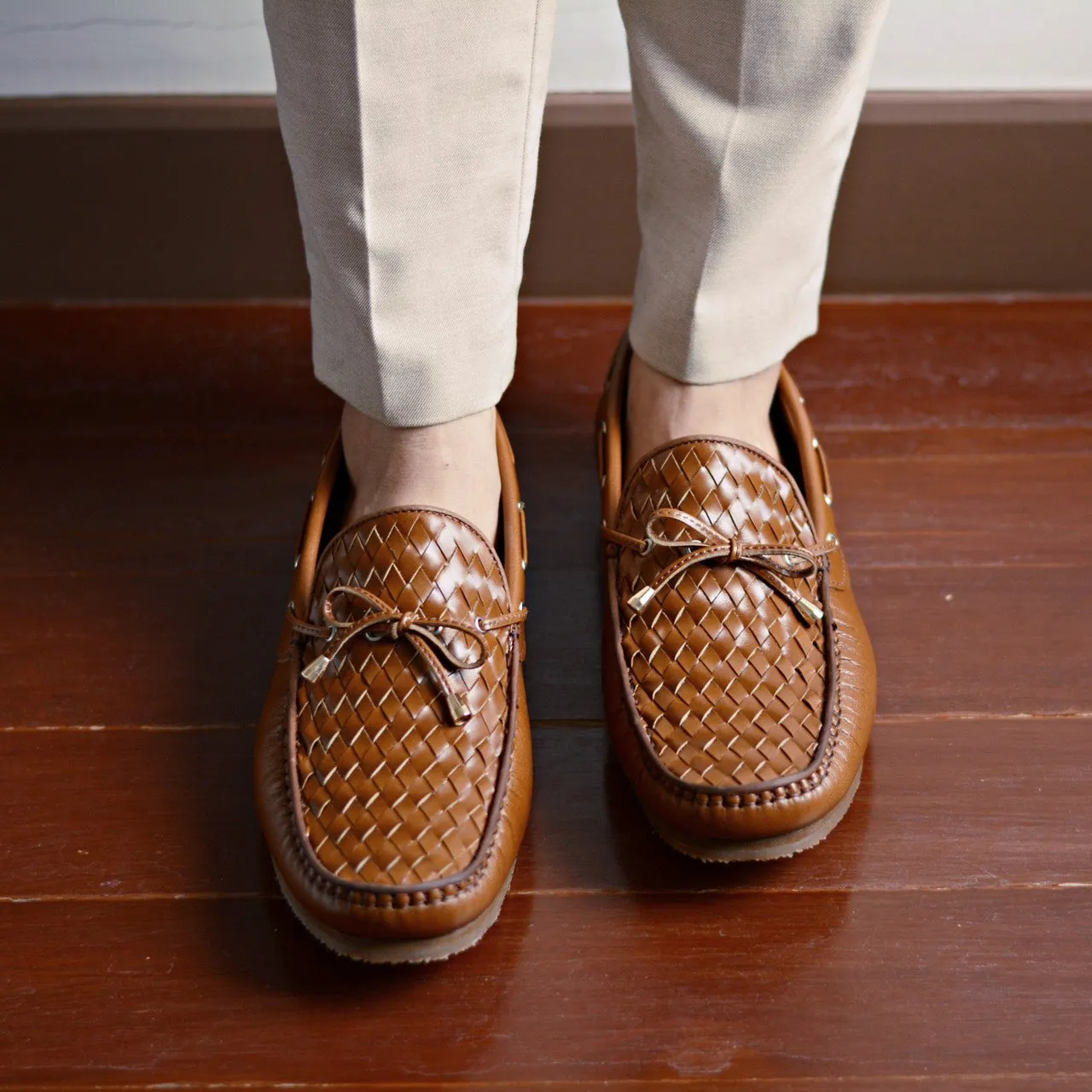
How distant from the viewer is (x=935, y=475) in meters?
0.94

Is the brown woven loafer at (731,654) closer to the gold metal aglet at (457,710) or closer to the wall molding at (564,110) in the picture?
the gold metal aglet at (457,710)

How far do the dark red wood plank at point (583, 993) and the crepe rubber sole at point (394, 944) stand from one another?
3 cm

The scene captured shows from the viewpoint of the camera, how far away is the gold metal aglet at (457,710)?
61 cm

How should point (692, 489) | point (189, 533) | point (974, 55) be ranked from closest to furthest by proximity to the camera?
1. point (692, 489)
2. point (189, 533)
3. point (974, 55)

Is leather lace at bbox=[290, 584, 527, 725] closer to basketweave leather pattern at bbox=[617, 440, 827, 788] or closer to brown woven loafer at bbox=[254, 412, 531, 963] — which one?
brown woven loafer at bbox=[254, 412, 531, 963]

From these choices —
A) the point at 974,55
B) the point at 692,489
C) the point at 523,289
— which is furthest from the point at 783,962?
the point at 974,55

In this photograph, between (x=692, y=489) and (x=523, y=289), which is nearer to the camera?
(x=692, y=489)

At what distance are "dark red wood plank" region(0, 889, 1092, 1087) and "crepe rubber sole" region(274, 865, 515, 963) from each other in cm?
3

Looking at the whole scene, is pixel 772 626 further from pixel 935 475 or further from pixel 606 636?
pixel 935 475

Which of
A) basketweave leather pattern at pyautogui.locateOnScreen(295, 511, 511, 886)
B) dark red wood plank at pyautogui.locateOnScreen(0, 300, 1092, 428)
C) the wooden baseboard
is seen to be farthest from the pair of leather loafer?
the wooden baseboard

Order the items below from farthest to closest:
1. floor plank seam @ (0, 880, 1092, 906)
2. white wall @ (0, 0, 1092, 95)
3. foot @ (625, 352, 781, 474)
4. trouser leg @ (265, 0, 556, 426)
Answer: white wall @ (0, 0, 1092, 95) < foot @ (625, 352, 781, 474) < floor plank seam @ (0, 880, 1092, 906) < trouser leg @ (265, 0, 556, 426)

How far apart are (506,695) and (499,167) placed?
0.97 feet

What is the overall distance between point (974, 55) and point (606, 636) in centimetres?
72

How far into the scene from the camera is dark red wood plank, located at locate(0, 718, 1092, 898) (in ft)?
2.10
